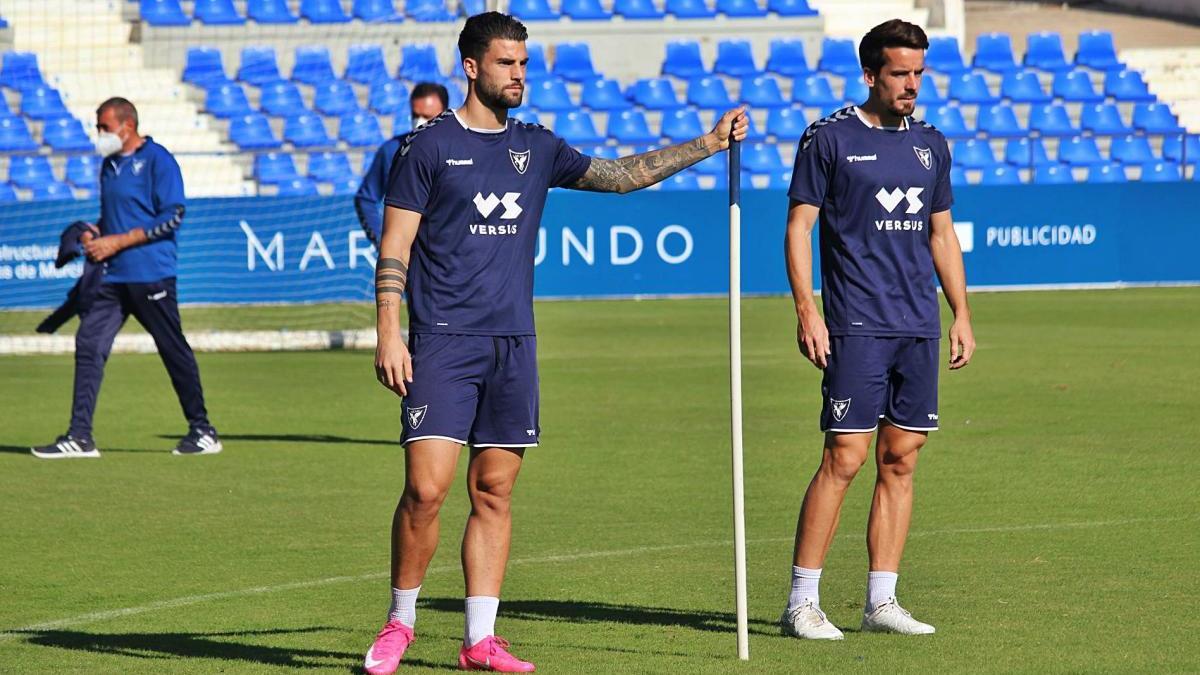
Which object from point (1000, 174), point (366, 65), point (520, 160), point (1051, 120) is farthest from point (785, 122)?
point (520, 160)

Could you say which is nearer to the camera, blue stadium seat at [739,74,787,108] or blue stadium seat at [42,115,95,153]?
blue stadium seat at [42,115,95,153]

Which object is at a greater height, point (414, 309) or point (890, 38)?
point (890, 38)

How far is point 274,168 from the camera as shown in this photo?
25.2 meters

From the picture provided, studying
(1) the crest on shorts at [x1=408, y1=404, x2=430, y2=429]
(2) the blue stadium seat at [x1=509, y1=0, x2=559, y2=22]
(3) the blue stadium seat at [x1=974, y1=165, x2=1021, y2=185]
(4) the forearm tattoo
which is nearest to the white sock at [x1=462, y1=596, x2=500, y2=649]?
(1) the crest on shorts at [x1=408, y1=404, x2=430, y2=429]

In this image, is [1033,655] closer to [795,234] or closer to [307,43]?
[795,234]

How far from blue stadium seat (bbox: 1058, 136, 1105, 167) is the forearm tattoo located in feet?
79.3

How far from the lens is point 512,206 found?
598 centimetres

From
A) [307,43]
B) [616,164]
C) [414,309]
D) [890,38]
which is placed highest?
[307,43]

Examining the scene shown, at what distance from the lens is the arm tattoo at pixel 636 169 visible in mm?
6262

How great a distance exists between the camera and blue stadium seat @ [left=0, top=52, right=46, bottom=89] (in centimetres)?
2847

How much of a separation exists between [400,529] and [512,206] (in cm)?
104

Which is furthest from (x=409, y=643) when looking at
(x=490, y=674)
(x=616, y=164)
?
(x=616, y=164)

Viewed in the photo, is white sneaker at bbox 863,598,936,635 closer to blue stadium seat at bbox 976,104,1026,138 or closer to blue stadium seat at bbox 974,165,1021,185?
blue stadium seat at bbox 974,165,1021,185

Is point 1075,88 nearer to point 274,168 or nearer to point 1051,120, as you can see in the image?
point 1051,120
